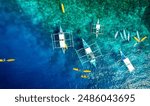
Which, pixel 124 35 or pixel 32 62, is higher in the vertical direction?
pixel 124 35

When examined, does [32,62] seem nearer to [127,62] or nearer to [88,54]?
[88,54]

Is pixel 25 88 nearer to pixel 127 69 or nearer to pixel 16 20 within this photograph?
pixel 16 20

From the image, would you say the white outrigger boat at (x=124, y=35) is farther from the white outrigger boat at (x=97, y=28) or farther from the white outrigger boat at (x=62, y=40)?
the white outrigger boat at (x=62, y=40)

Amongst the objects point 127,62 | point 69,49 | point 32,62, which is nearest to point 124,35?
point 127,62

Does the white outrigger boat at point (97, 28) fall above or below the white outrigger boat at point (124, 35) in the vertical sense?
above

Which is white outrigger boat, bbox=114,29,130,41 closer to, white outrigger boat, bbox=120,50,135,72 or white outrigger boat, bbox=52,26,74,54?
white outrigger boat, bbox=120,50,135,72

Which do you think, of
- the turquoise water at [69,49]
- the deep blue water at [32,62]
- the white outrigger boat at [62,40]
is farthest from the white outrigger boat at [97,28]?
the deep blue water at [32,62]

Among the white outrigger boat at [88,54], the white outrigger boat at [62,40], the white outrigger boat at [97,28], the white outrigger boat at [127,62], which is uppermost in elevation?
the white outrigger boat at [97,28]

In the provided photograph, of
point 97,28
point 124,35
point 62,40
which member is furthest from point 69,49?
point 124,35

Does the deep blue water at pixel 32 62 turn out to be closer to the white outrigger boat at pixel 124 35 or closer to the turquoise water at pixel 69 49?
the turquoise water at pixel 69 49
